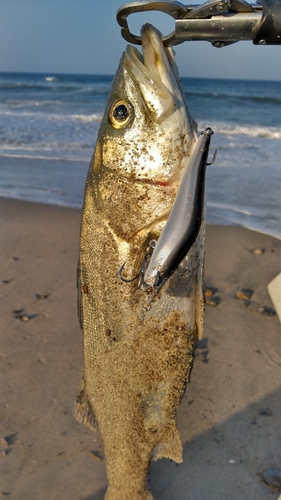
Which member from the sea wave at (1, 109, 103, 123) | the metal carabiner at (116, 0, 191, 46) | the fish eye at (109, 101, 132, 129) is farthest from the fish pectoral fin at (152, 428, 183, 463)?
the sea wave at (1, 109, 103, 123)

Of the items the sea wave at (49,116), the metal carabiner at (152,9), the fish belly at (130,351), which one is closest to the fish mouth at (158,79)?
the metal carabiner at (152,9)

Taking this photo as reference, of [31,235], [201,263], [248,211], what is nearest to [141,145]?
[201,263]

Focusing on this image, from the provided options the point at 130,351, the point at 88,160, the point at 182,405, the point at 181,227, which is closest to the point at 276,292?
the point at 182,405

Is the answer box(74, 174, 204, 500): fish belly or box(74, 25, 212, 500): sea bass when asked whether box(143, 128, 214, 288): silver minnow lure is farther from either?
box(74, 174, 204, 500): fish belly

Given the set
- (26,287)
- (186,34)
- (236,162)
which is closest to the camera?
(186,34)

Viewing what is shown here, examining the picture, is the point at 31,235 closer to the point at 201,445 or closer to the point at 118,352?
the point at 201,445

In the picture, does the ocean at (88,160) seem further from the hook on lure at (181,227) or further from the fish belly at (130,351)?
the hook on lure at (181,227)

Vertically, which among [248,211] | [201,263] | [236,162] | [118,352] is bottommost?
[236,162]
